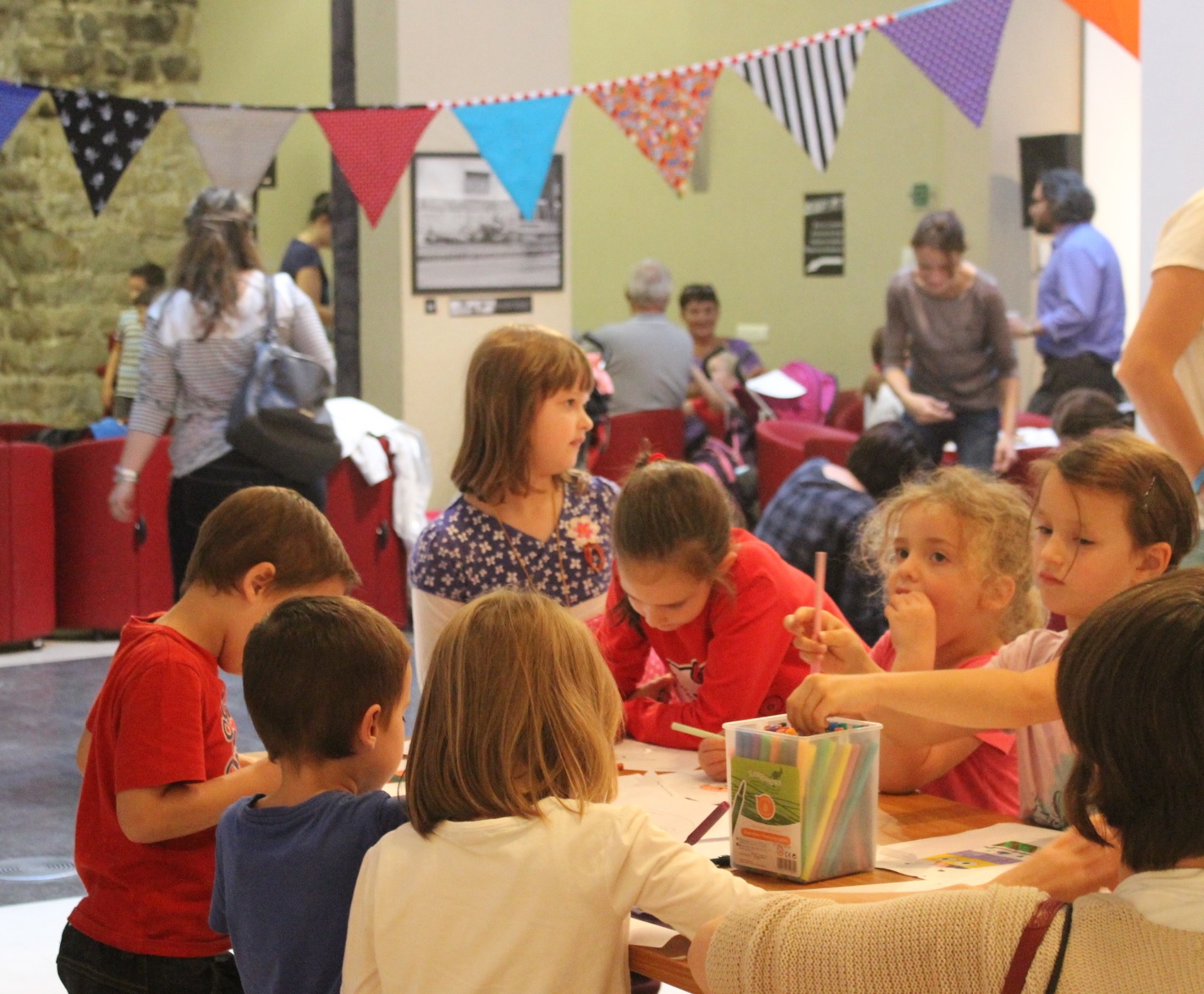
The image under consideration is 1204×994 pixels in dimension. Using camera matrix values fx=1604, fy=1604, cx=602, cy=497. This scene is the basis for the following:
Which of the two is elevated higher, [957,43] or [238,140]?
[957,43]

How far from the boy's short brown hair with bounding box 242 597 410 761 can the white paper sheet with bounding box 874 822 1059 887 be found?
60 centimetres

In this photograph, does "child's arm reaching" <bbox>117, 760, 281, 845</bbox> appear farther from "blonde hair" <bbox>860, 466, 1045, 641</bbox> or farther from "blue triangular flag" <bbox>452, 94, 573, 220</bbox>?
"blue triangular flag" <bbox>452, 94, 573, 220</bbox>

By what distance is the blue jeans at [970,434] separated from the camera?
Answer: 19.6 ft

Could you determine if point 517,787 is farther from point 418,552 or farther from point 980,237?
point 980,237

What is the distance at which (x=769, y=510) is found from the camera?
4.31m

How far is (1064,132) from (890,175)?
3.33 ft

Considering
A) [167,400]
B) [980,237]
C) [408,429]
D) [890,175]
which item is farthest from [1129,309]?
[167,400]

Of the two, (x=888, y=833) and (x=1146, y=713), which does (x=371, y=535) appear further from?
(x=1146, y=713)

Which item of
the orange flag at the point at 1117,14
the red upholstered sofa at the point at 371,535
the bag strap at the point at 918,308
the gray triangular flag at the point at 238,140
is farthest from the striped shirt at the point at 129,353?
the orange flag at the point at 1117,14

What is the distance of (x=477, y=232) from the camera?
777 centimetres

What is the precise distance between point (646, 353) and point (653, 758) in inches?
201

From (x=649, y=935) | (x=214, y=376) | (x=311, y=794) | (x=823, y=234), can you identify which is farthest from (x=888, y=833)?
(x=823, y=234)

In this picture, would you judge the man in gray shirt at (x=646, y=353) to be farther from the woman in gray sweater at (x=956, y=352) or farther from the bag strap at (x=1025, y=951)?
the bag strap at (x=1025, y=951)

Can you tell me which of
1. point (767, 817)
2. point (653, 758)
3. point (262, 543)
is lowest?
point (653, 758)
